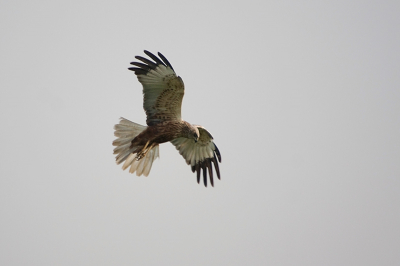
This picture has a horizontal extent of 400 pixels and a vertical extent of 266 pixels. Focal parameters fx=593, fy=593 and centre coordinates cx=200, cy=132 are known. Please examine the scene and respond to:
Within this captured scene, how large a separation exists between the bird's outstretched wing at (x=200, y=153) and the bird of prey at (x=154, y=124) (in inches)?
8.0

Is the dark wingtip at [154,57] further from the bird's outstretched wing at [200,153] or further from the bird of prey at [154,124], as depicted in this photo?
the bird's outstretched wing at [200,153]

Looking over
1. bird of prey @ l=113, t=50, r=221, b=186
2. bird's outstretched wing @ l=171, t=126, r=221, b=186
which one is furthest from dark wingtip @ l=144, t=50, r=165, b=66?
bird's outstretched wing @ l=171, t=126, r=221, b=186

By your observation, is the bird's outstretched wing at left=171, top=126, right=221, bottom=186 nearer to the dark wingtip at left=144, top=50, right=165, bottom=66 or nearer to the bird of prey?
the bird of prey

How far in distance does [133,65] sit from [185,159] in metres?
2.52

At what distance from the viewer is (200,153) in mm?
12211

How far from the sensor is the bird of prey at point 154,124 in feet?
34.9

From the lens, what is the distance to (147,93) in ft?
35.7

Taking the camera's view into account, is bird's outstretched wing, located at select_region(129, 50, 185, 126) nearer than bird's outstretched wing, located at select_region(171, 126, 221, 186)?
Yes

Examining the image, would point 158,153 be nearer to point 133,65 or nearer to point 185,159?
point 185,159

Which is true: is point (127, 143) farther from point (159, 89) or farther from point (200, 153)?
point (200, 153)

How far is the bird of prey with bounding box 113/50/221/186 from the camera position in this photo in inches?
419

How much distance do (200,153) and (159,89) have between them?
6.59 ft

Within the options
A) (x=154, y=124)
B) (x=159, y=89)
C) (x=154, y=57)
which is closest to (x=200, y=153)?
(x=154, y=124)

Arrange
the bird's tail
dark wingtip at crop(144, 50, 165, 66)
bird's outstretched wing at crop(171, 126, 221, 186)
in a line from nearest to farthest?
dark wingtip at crop(144, 50, 165, 66), the bird's tail, bird's outstretched wing at crop(171, 126, 221, 186)
